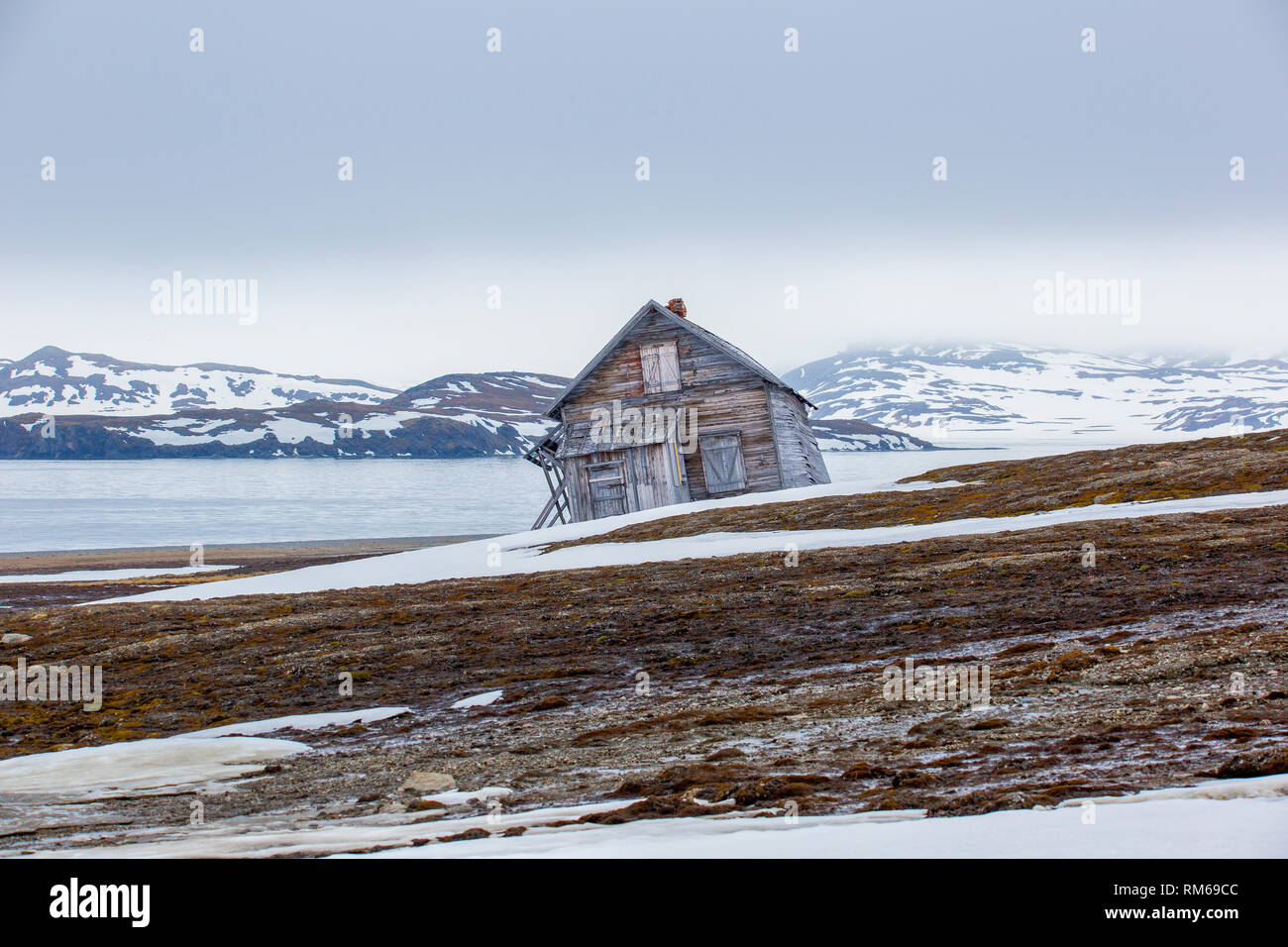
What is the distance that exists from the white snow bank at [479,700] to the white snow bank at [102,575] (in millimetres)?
34713

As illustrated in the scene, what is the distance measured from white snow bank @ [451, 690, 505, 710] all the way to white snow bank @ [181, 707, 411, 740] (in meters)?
0.52

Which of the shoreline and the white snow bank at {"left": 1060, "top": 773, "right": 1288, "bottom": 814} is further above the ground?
the white snow bank at {"left": 1060, "top": 773, "right": 1288, "bottom": 814}

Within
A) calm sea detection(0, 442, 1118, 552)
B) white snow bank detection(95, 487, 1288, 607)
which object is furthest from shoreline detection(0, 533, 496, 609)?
white snow bank detection(95, 487, 1288, 607)

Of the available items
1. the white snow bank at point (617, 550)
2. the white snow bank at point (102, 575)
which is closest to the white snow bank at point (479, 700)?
the white snow bank at point (617, 550)

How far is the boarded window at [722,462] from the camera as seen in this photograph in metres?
39.0

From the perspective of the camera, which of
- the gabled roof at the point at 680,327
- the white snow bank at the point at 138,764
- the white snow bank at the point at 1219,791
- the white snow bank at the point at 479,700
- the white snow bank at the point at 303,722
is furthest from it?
the gabled roof at the point at 680,327

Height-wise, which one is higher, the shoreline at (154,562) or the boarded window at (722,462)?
the boarded window at (722,462)

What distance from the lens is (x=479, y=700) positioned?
10.4m

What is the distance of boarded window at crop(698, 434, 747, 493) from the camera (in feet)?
128

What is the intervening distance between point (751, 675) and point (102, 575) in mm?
39572

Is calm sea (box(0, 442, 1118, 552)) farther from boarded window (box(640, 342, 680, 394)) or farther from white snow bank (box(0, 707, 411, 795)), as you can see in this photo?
white snow bank (box(0, 707, 411, 795))

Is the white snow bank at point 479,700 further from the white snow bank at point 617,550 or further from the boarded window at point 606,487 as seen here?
the boarded window at point 606,487
